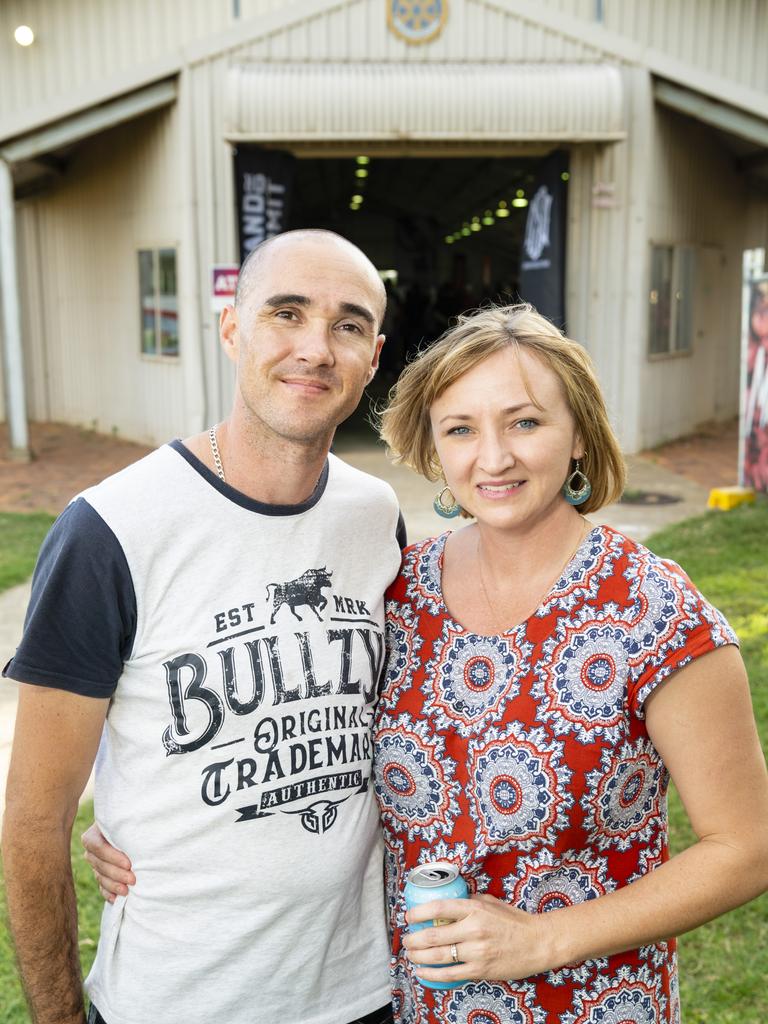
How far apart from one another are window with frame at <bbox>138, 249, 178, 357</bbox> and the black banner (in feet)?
14.7

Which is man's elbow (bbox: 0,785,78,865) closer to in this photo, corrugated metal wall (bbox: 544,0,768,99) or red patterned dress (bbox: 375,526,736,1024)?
red patterned dress (bbox: 375,526,736,1024)

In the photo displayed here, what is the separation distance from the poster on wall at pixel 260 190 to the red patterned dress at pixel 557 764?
11.5 metres

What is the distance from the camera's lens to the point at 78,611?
1857mm

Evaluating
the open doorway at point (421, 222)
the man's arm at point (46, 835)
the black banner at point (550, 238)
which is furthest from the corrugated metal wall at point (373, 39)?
the man's arm at point (46, 835)

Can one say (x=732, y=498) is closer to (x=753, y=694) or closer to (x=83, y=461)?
(x=753, y=694)

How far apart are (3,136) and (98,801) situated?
39.1 ft

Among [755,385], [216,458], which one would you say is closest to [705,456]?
[755,385]

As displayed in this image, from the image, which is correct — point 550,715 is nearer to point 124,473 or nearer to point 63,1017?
point 124,473

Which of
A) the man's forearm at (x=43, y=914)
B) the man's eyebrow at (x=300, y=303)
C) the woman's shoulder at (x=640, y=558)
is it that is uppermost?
the man's eyebrow at (x=300, y=303)

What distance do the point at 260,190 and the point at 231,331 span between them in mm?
11186

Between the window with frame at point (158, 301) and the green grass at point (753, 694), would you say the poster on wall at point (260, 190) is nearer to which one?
the window with frame at point (158, 301)

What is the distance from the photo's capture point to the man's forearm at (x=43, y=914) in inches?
76.9

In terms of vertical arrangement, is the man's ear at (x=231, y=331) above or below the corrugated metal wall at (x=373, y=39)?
below

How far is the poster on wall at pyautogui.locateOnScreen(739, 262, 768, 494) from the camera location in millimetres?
9688
